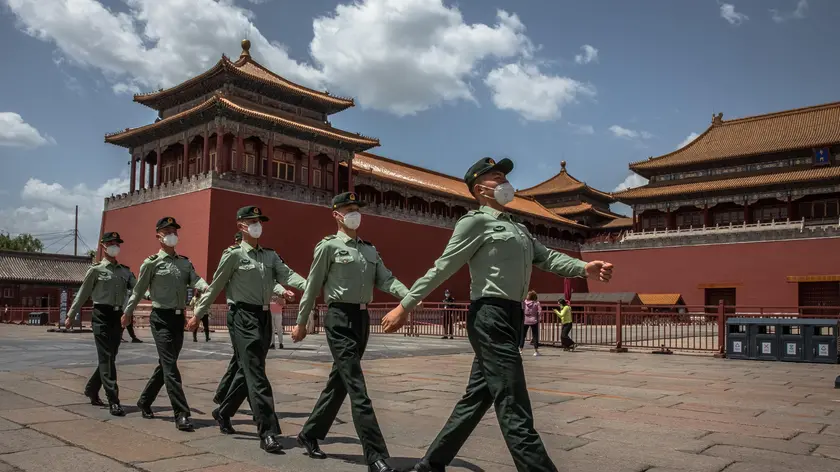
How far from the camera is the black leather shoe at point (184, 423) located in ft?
15.2

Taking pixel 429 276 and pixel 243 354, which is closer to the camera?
pixel 429 276

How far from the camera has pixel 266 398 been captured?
166 inches

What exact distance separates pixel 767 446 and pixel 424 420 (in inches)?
94.0

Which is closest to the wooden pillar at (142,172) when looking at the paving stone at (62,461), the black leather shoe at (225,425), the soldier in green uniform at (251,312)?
the soldier in green uniform at (251,312)

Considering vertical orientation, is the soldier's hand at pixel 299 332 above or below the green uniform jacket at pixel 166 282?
below

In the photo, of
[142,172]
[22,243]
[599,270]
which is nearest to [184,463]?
[599,270]

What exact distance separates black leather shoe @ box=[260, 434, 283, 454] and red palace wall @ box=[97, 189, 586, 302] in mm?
18053

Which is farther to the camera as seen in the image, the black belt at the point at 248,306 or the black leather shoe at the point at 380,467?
the black belt at the point at 248,306

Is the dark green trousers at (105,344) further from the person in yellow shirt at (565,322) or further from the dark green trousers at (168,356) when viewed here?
the person in yellow shirt at (565,322)

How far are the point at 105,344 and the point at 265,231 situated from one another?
18.2 metres

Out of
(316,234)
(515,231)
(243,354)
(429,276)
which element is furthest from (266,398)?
(316,234)

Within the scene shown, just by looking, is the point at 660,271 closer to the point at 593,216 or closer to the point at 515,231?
the point at 593,216

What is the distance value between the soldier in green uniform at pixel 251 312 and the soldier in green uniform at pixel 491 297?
4.19 feet

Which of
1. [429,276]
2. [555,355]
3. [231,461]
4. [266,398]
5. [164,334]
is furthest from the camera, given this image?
[555,355]
